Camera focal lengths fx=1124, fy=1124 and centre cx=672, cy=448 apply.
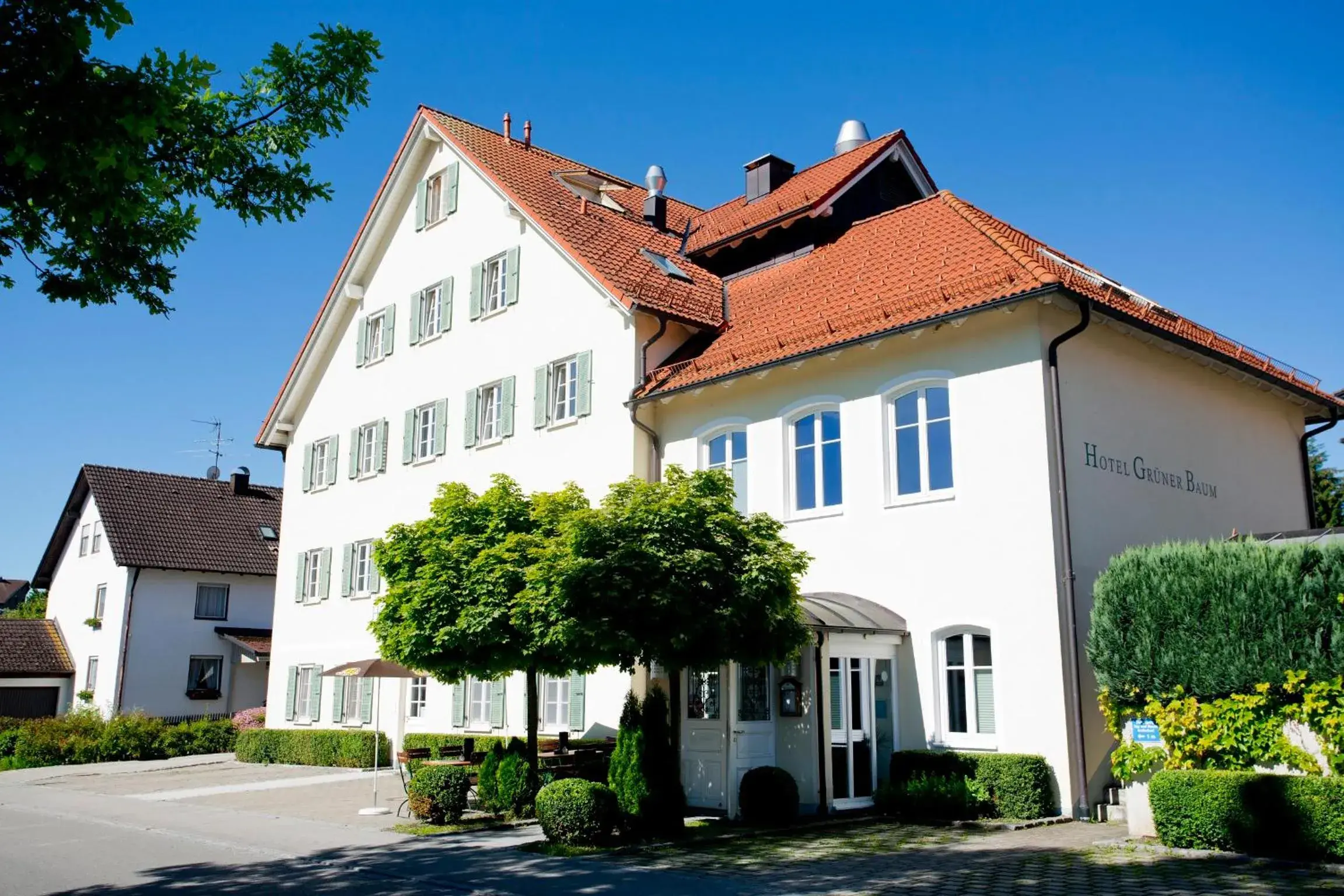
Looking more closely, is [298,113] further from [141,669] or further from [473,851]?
[141,669]

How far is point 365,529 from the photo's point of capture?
2698cm

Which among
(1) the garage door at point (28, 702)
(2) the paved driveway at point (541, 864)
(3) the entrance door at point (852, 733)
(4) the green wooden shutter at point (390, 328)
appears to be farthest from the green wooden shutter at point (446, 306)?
(1) the garage door at point (28, 702)

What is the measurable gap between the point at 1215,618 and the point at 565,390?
43.3 feet

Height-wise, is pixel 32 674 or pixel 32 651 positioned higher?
pixel 32 651

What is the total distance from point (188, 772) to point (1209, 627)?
22.7 m

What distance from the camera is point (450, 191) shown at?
2580cm

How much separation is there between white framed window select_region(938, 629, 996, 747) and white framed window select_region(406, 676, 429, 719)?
41.0 feet

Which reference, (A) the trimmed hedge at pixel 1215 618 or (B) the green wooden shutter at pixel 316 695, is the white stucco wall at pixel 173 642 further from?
(A) the trimmed hedge at pixel 1215 618

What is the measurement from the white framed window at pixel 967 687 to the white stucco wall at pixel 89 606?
28932 millimetres

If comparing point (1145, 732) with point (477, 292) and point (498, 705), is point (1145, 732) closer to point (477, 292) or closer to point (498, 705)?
point (498, 705)

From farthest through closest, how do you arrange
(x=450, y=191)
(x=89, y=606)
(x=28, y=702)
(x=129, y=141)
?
(x=89, y=606) < (x=28, y=702) < (x=450, y=191) < (x=129, y=141)

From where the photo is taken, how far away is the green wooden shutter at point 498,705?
2198 cm

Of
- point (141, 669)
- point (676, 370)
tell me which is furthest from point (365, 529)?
point (141, 669)

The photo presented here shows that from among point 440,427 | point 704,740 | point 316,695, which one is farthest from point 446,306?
point 704,740
